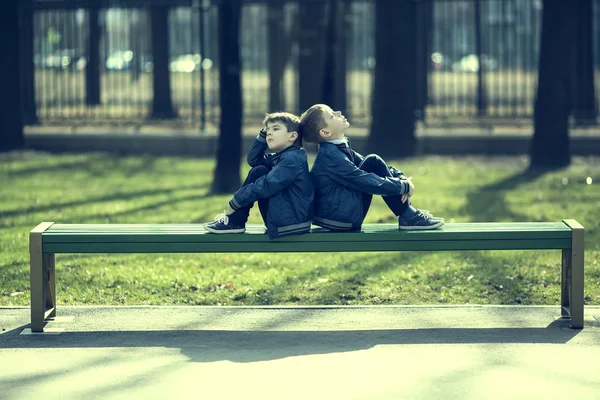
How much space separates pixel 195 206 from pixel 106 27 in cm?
793

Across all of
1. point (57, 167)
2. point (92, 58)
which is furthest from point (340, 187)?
point (92, 58)

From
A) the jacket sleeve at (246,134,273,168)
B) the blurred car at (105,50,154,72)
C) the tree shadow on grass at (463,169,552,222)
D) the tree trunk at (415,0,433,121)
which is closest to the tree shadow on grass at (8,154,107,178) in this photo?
the blurred car at (105,50,154,72)

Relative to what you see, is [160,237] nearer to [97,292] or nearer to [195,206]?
[97,292]

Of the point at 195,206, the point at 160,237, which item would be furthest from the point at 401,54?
the point at 160,237

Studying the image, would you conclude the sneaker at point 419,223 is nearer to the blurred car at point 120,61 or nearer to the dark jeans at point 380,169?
the dark jeans at point 380,169

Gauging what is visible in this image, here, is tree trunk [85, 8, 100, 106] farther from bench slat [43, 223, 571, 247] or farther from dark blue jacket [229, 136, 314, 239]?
dark blue jacket [229, 136, 314, 239]

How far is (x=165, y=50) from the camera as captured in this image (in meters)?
→ 20.0

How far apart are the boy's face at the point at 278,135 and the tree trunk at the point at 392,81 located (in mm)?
8816

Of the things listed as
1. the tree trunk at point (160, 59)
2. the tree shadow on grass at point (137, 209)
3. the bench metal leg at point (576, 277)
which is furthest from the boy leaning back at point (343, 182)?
the tree trunk at point (160, 59)

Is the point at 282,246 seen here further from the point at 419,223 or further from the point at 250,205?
the point at 419,223

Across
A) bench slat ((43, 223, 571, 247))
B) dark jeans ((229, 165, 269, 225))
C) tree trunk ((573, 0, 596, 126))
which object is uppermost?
tree trunk ((573, 0, 596, 126))

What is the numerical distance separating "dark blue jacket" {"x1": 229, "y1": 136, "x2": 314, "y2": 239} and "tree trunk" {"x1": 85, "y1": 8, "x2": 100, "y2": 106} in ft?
37.8

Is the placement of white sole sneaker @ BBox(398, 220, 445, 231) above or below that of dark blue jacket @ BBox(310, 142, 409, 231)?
below

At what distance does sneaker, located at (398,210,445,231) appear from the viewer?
20.9 feet
